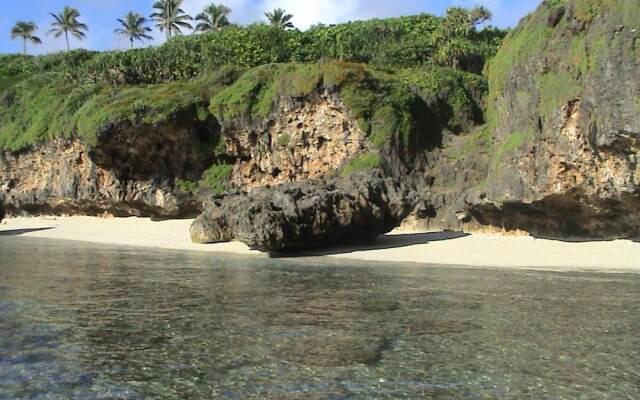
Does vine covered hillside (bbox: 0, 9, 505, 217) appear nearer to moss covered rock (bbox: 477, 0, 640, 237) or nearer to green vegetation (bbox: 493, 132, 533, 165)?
Answer: green vegetation (bbox: 493, 132, 533, 165)

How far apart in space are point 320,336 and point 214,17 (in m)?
67.8

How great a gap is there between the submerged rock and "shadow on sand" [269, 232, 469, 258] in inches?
10.3

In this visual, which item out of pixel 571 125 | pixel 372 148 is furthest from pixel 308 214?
pixel 372 148

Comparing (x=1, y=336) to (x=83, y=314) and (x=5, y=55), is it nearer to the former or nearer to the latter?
(x=83, y=314)

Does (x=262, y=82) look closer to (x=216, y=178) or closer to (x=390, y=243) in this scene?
(x=216, y=178)

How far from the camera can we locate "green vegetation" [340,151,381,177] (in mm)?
31109

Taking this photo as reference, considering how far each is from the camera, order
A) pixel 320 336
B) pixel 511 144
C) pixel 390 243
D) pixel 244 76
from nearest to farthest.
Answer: pixel 320 336
pixel 390 243
pixel 511 144
pixel 244 76

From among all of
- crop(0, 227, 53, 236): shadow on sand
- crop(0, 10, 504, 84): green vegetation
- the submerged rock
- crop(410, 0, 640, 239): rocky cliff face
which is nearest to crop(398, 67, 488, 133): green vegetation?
crop(410, 0, 640, 239): rocky cliff face

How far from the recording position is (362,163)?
31531 millimetres

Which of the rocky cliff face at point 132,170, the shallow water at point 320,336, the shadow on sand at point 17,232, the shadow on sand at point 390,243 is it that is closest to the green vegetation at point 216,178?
the rocky cliff face at point 132,170

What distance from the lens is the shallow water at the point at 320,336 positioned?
23.7 ft

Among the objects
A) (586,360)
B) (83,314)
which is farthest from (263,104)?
(586,360)

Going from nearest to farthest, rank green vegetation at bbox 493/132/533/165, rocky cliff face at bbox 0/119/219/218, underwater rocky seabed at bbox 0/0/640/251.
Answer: underwater rocky seabed at bbox 0/0/640/251
green vegetation at bbox 493/132/533/165
rocky cliff face at bbox 0/119/219/218

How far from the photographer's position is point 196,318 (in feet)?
36.0
